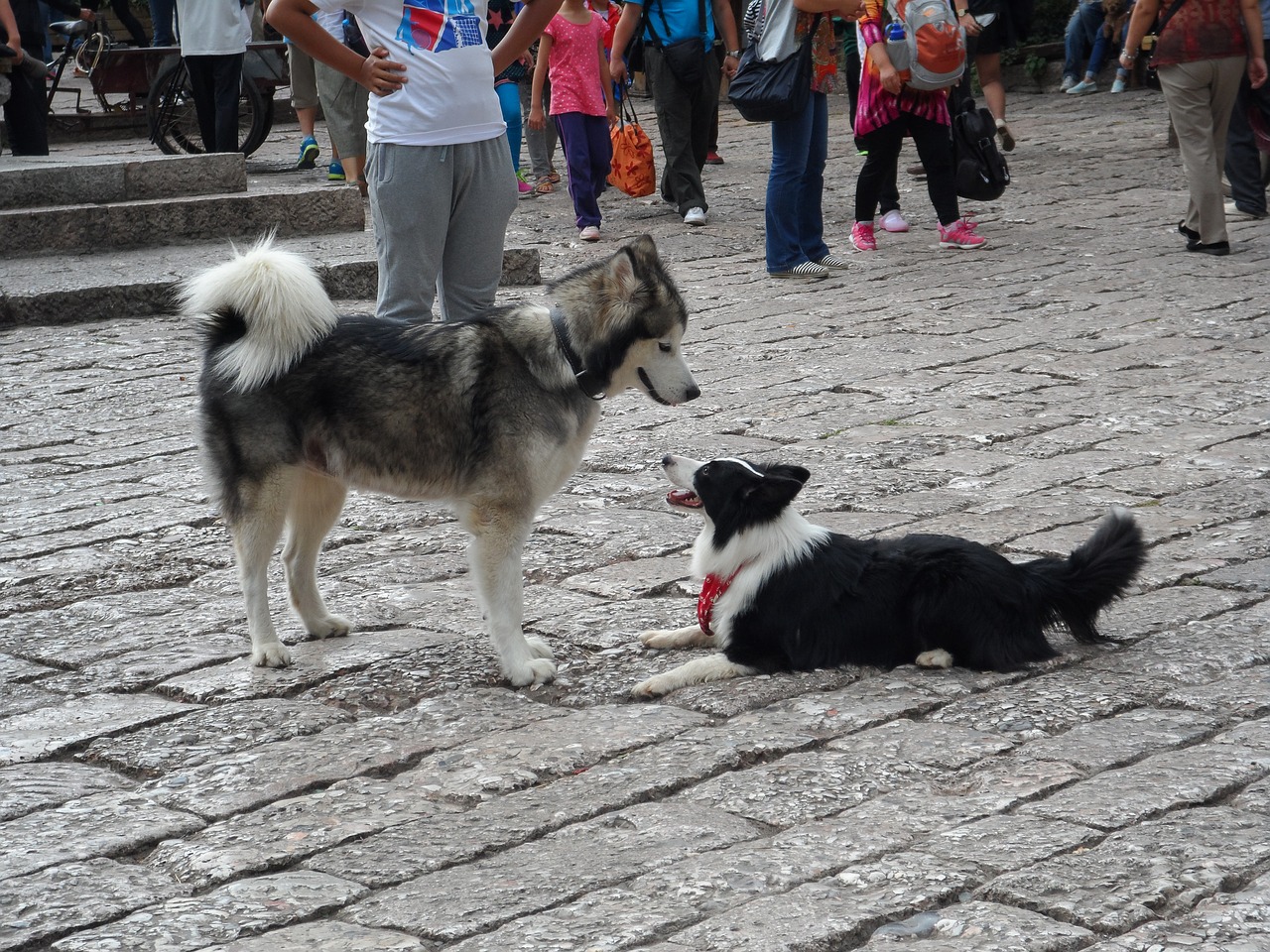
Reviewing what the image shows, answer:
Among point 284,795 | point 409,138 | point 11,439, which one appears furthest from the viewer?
point 11,439

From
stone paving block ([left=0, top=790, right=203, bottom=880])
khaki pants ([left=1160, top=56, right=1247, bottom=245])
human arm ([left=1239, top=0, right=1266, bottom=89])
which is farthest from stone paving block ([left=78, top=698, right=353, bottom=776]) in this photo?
human arm ([left=1239, top=0, right=1266, bottom=89])

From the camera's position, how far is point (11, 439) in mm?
7176

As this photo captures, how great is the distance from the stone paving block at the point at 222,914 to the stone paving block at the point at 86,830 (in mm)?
347

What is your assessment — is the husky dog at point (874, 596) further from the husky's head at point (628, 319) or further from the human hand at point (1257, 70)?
the human hand at point (1257, 70)

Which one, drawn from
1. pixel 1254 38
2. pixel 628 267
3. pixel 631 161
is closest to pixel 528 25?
pixel 628 267

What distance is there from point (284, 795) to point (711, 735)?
3.49 feet

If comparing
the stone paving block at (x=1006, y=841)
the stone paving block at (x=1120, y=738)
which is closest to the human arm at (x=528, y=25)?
the stone paving block at (x=1120, y=738)

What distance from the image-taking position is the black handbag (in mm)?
9266

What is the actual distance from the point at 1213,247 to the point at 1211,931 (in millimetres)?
8226

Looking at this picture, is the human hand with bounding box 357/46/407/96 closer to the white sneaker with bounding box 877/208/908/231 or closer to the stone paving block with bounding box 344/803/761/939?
the stone paving block with bounding box 344/803/761/939

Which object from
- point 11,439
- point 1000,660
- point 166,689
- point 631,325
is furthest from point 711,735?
point 11,439

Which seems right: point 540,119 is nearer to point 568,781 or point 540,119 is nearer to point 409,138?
point 409,138

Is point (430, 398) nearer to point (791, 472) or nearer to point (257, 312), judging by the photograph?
point (257, 312)

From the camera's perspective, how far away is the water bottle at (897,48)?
32.5 ft
